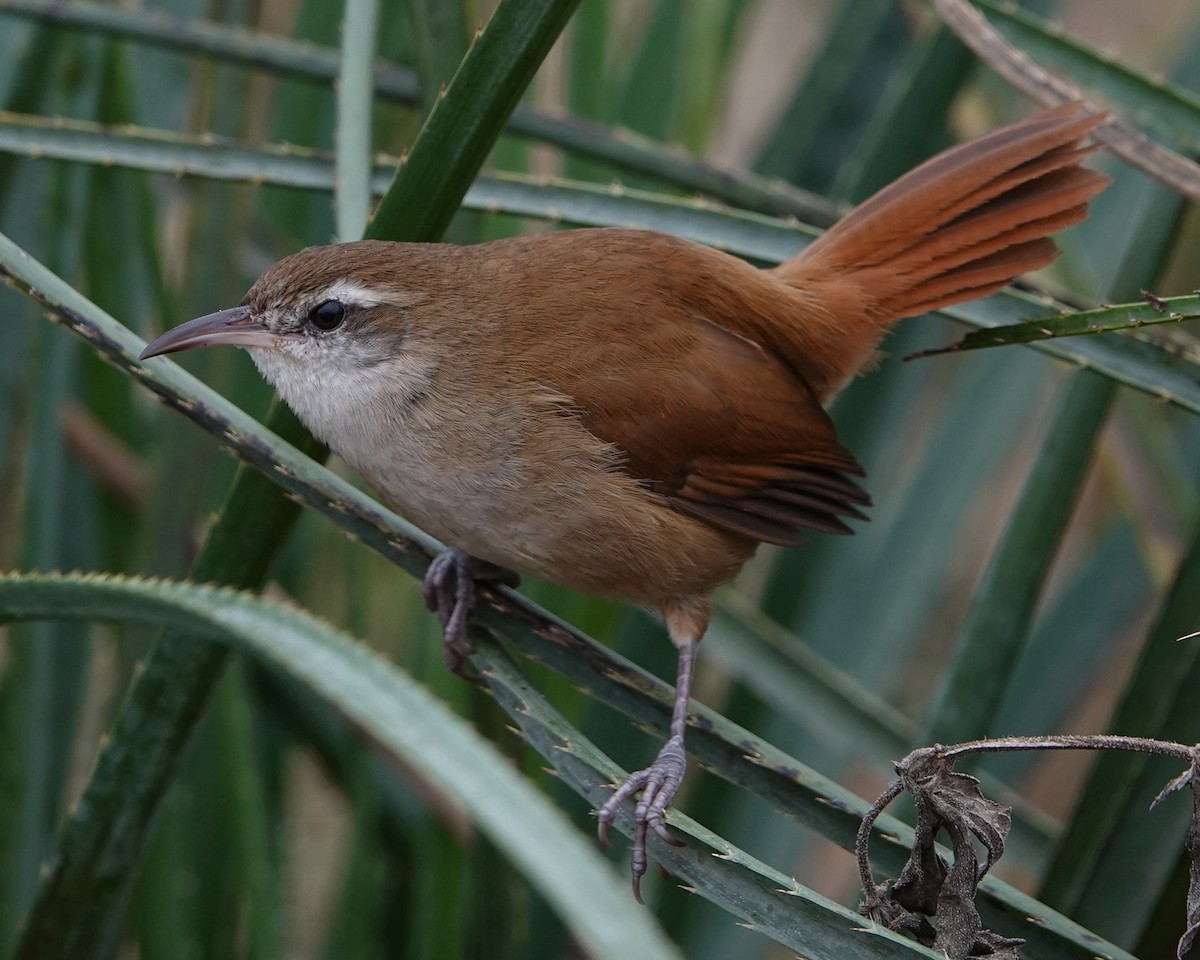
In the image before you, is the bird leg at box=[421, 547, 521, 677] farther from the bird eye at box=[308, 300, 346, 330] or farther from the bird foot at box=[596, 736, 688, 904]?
the bird eye at box=[308, 300, 346, 330]

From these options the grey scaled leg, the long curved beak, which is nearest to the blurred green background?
the grey scaled leg

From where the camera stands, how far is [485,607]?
1831 millimetres

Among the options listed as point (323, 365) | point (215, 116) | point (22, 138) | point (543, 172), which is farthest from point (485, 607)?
point (543, 172)

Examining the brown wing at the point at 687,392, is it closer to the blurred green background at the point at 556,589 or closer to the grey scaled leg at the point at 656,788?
the blurred green background at the point at 556,589

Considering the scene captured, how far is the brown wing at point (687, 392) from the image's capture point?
2.06 meters

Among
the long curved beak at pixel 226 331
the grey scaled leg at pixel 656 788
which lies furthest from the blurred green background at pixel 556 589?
the long curved beak at pixel 226 331

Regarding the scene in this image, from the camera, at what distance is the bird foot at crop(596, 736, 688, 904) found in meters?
1.60

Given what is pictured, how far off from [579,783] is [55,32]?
1.75 m

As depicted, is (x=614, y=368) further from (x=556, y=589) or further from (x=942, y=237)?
(x=556, y=589)

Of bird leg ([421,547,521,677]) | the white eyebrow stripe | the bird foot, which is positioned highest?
the white eyebrow stripe

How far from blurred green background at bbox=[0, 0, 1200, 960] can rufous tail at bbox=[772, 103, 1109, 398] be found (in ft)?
0.41

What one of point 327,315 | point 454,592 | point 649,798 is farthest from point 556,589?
point 649,798

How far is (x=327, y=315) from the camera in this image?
81.4 inches

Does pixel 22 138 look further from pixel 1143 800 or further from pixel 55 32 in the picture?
pixel 1143 800
